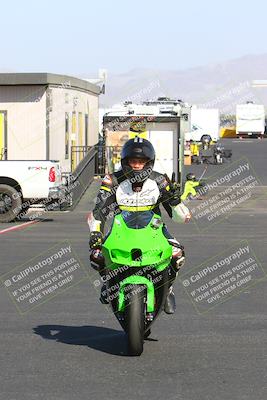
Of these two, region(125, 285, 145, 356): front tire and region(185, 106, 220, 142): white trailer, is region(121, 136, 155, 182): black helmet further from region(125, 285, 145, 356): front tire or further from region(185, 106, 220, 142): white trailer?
region(185, 106, 220, 142): white trailer

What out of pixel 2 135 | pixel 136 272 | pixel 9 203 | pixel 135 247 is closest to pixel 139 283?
pixel 136 272

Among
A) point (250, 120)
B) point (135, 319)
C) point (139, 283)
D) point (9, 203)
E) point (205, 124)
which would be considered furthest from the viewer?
point (250, 120)

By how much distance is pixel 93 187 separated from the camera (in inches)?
1486

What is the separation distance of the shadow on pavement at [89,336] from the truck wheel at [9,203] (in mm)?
14853

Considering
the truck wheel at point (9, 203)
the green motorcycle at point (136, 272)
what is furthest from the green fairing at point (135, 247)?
the truck wheel at point (9, 203)

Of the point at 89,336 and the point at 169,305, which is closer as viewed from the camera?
the point at 169,305

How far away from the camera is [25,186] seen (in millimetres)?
25234

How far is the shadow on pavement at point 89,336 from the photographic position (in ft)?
29.4

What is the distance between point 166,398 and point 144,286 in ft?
5.07

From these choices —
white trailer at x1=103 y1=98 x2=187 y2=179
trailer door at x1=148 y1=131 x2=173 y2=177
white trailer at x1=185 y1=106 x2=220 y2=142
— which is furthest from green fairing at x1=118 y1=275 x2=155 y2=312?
white trailer at x1=185 y1=106 x2=220 y2=142

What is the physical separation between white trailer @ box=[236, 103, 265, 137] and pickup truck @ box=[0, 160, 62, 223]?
66647mm

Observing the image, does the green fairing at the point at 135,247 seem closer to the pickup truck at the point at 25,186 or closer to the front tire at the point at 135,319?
the front tire at the point at 135,319

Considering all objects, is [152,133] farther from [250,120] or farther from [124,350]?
[250,120]

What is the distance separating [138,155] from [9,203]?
16.5 meters
